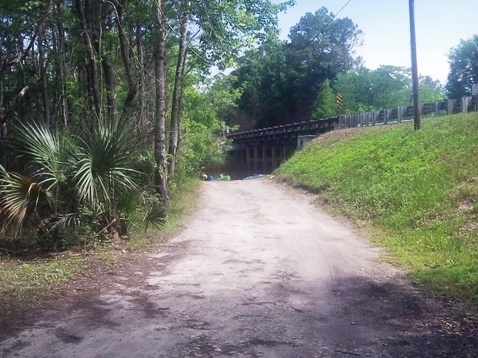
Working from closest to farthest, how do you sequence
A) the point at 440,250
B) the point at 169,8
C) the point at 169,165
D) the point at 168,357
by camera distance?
the point at 168,357
the point at 440,250
the point at 169,8
the point at 169,165

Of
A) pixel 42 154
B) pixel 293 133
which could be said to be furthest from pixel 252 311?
pixel 293 133

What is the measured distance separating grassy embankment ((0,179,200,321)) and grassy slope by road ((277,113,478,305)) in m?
4.85

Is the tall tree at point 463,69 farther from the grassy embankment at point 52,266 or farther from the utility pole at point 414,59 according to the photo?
the grassy embankment at point 52,266

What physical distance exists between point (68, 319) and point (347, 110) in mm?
51104

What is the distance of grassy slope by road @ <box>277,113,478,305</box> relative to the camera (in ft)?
31.3

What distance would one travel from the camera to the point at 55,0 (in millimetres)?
14438

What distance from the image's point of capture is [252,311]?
6.93m

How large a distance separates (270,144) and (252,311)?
4666 cm

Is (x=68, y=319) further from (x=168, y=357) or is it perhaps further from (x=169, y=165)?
(x=169, y=165)

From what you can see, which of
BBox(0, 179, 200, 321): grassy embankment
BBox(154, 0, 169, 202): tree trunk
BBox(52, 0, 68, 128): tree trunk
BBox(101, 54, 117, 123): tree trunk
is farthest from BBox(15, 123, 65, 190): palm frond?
BBox(52, 0, 68, 128): tree trunk

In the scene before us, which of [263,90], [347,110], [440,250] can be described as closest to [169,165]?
[440,250]

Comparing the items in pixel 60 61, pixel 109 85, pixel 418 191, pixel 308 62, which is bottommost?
pixel 418 191

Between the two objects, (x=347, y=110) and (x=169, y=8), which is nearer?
(x=169, y=8)

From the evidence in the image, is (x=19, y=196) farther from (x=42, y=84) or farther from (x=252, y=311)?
(x=42, y=84)
